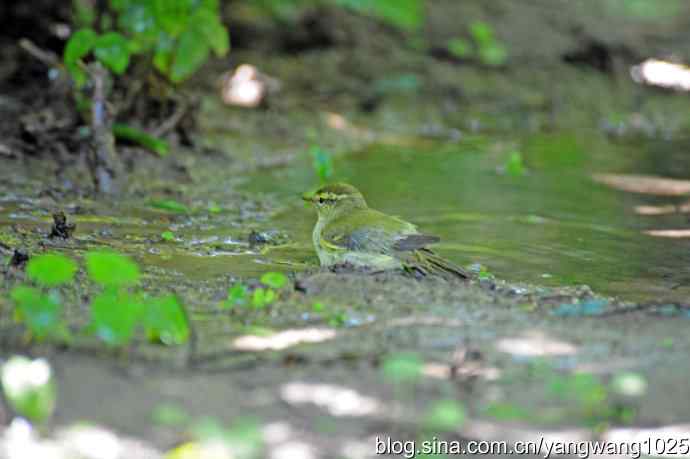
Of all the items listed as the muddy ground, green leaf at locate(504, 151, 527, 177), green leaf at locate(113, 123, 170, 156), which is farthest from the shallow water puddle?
green leaf at locate(113, 123, 170, 156)

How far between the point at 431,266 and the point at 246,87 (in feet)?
23.2

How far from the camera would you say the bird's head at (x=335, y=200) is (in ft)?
24.9

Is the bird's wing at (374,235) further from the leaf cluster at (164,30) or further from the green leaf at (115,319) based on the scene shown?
the leaf cluster at (164,30)

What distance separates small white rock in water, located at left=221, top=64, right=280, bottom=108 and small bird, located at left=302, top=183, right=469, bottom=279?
5916mm

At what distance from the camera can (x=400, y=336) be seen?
487 cm

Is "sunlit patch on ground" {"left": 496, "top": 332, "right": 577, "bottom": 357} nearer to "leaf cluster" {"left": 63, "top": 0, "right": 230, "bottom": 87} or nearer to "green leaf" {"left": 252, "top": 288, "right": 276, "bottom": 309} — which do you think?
"green leaf" {"left": 252, "top": 288, "right": 276, "bottom": 309}

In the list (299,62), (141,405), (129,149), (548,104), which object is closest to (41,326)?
(141,405)

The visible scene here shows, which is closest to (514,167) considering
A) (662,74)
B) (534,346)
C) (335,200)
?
(335,200)

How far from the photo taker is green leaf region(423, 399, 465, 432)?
3766 mm

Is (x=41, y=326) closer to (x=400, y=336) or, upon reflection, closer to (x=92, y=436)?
(x=92, y=436)

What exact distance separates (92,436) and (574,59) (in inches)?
496

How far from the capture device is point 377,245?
22.2 ft

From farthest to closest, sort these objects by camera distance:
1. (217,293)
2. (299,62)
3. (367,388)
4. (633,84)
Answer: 1. (633,84)
2. (299,62)
3. (217,293)
4. (367,388)

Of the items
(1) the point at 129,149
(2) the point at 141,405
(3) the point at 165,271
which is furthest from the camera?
(1) the point at 129,149
